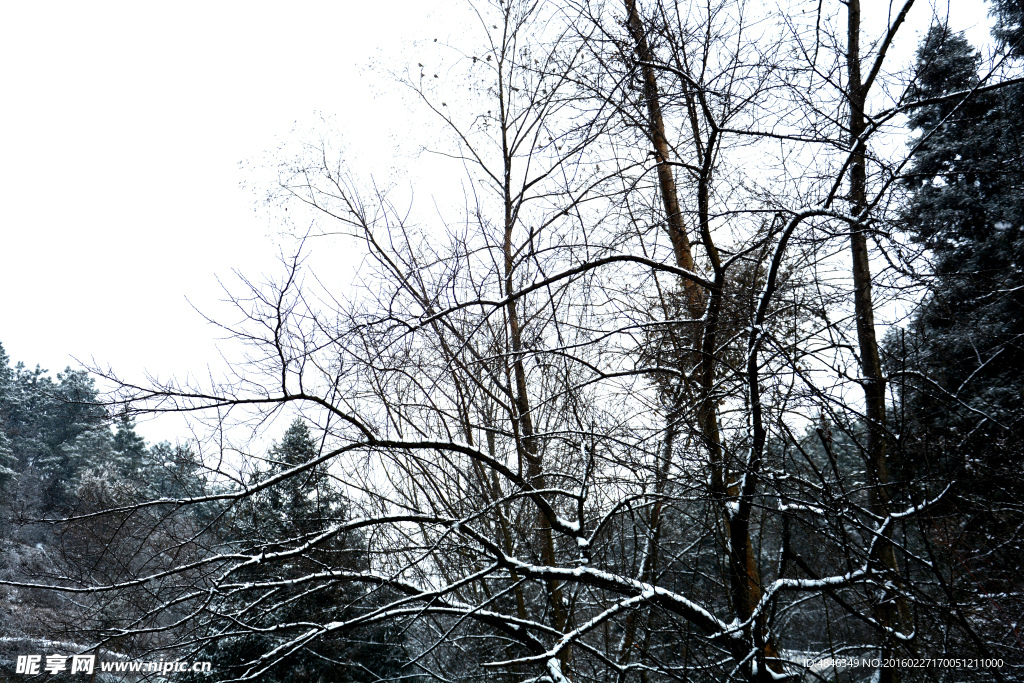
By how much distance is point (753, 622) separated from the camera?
3104 millimetres

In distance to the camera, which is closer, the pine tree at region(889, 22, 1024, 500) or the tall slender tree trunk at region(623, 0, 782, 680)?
the pine tree at region(889, 22, 1024, 500)

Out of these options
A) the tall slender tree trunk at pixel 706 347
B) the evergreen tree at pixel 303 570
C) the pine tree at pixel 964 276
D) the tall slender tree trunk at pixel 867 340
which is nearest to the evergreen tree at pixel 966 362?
the pine tree at pixel 964 276

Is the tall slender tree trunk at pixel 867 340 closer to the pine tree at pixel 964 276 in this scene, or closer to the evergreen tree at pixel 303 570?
the pine tree at pixel 964 276

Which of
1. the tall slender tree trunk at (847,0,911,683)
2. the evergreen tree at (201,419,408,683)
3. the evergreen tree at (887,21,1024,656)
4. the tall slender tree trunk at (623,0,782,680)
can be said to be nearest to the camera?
the evergreen tree at (887,21,1024,656)

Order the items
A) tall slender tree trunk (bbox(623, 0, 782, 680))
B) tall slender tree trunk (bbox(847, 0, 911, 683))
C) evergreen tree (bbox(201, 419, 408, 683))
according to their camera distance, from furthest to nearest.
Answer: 1. evergreen tree (bbox(201, 419, 408, 683))
2. tall slender tree trunk (bbox(623, 0, 782, 680))
3. tall slender tree trunk (bbox(847, 0, 911, 683))

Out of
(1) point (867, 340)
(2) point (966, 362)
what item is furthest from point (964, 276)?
(2) point (966, 362)

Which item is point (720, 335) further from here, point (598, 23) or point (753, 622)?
point (598, 23)

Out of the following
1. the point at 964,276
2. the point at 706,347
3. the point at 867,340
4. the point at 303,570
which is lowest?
the point at 303,570

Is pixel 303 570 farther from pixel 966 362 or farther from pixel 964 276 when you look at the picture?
pixel 964 276

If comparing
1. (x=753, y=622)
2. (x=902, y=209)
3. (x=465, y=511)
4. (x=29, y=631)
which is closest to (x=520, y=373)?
(x=465, y=511)

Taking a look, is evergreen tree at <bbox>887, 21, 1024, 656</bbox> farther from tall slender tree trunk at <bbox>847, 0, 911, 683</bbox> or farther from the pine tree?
tall slender tree trunk at <bbox>847, 0, 911, 683</bbox>

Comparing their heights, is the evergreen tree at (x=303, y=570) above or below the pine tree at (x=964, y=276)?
below

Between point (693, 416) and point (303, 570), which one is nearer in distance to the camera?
point (693, 416)

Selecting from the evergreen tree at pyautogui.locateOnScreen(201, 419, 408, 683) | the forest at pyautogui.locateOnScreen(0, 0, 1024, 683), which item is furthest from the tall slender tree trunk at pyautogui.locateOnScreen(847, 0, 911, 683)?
the evergreen tree at pyautogui.locateOnScreen(201, 419, 408, 683)
